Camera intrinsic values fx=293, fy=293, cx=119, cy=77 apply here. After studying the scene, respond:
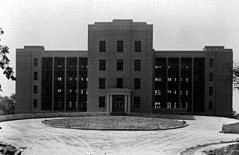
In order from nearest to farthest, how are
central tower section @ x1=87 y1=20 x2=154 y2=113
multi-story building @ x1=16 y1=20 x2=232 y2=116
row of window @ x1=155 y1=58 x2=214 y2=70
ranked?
central tower section @ x1=87 y1=20 x2=154 y2=113, multi-story building @ x1=16 y1=20 x2=232 y2=116, row of window @ x1=155 y1=58 x2=214 y2=70

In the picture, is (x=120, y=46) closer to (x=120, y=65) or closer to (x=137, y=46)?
(x=137, y=46)

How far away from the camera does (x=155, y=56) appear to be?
69.4m

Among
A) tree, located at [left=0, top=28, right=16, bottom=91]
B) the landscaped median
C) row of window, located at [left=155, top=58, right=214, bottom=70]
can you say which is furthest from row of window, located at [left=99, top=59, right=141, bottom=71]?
tree, located at [left=0, top=28, right=16, bottom=91]

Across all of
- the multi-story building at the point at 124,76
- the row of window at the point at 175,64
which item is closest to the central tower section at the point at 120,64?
the multi-story building at the point at 124,76

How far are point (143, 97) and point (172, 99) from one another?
18185mm

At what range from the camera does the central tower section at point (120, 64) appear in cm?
5231

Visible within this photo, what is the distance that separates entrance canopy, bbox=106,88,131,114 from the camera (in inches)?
2012

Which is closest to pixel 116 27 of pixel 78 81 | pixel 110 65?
pixel 110 65

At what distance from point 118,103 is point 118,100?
54 centimetres

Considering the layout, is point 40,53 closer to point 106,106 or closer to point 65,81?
point 65,81

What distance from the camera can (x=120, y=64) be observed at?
53031 mm

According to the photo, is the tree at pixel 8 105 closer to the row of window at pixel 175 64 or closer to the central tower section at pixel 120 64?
the central tower section at pixel 120 64

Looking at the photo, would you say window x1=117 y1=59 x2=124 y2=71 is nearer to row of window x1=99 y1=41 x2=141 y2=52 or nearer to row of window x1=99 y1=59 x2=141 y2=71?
row of window x1=99 y1=59 x2=141 y2=71

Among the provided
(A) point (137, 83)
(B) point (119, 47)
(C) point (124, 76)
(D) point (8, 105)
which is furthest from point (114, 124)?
(D) point (8, 105)
